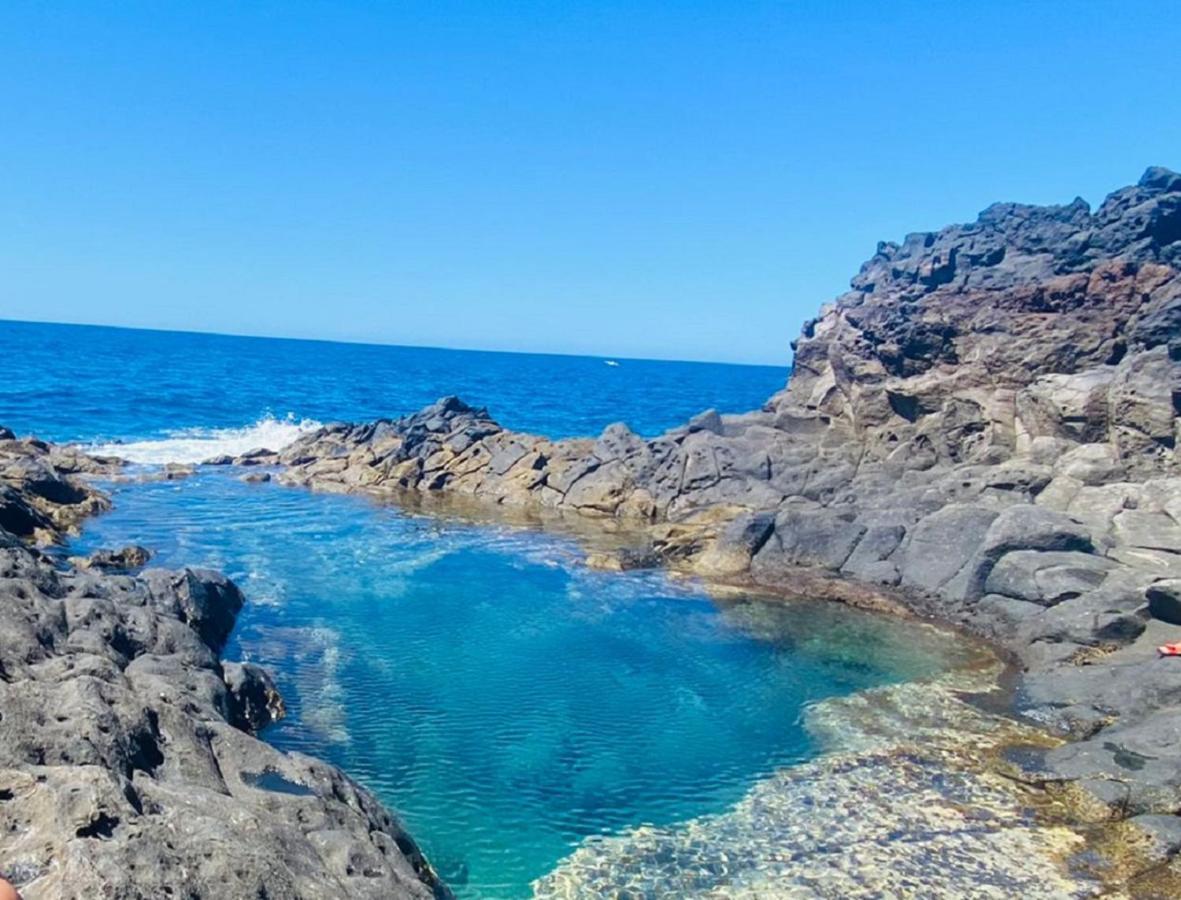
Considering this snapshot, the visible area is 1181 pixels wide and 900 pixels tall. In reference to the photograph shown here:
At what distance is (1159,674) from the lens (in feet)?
61.8

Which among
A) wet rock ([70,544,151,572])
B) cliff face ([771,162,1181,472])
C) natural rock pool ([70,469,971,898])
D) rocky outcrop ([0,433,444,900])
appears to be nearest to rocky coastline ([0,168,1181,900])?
rocky outcrop ([0,433,444,900])

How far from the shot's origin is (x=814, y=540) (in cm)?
3203

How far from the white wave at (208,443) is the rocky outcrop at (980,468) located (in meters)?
6.53

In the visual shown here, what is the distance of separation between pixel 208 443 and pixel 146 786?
195 feet

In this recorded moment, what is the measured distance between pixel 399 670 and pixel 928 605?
646 inches

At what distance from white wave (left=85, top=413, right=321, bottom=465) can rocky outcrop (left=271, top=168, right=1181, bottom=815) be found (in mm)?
6531

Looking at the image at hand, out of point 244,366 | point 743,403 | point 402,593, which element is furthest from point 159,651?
point 244,366

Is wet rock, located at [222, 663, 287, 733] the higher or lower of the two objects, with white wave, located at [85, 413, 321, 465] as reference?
lower

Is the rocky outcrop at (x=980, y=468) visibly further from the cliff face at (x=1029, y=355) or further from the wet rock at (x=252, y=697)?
the wet rock at (x=252, y=697)

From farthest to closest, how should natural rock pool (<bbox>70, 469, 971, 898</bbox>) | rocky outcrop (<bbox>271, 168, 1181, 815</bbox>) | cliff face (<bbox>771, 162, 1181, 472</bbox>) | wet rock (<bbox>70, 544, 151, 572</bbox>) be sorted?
1. cliff face (<bbox>771, 162, 1181, 472</bbox>)
2. wet rock (<bbox>70, 544, 151, 572</bbox>)
3. rocky outcrop (<bbox>271, 168, 1181, 815</bbox>)
4. natural rock pool (<bbox>70, 469, 971, 898</bbox>)

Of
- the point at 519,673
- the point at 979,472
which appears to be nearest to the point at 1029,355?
the point at 979,472

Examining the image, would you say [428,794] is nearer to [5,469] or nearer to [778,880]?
[778,880]

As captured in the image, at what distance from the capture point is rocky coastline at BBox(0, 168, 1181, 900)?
9008 mm

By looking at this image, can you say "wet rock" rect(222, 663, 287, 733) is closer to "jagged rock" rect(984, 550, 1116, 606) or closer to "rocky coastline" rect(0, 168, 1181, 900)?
"rocky coastline" rect(0, 168, 1181, 900)
